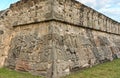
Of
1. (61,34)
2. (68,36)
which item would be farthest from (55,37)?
(68,36)

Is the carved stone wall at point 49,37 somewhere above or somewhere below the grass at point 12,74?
above

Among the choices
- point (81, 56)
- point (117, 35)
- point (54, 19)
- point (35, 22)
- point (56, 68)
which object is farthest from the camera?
point (117, 35)

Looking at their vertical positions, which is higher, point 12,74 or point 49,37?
point 49,37

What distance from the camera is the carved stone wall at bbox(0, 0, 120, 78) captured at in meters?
5.75

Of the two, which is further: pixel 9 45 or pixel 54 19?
pixel 9 45

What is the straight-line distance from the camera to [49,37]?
5.80 meters

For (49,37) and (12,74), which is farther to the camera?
(12,74)

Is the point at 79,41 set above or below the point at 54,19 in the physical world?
below

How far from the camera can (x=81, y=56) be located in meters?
6.89

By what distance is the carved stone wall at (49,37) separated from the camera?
227 inches

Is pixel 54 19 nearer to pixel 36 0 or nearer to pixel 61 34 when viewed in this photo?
pixel 61 34

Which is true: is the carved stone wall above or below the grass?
above

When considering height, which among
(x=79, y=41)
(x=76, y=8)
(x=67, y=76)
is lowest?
(x=67, y=76)

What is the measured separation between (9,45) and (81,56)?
272 centimetres
